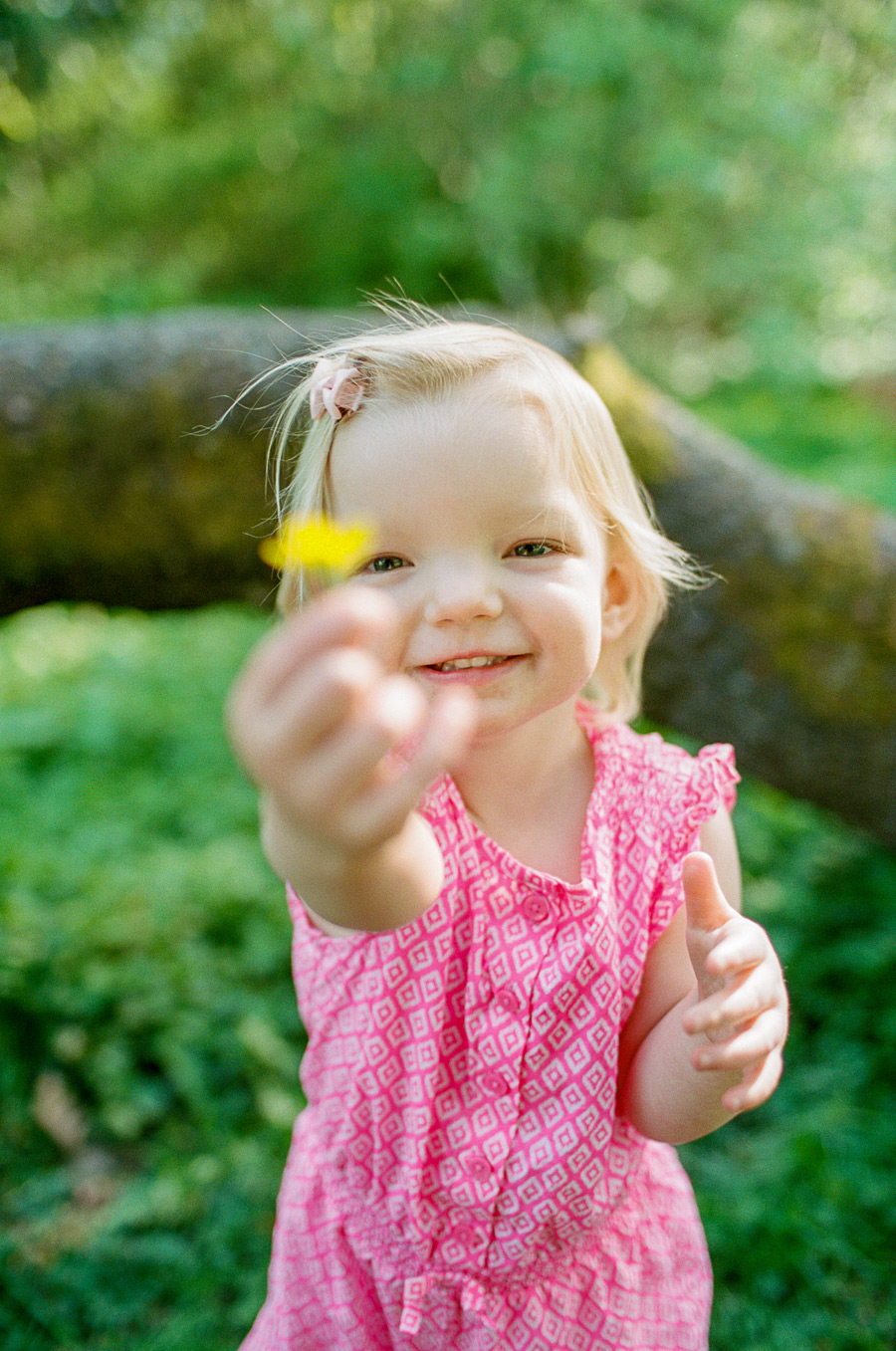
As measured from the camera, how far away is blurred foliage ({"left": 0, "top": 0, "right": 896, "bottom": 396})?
1238 cm

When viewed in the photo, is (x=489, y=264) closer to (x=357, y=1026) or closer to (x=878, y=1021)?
(x=878, y=1021)

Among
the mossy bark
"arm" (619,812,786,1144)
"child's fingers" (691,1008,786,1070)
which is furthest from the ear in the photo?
the mossy bark

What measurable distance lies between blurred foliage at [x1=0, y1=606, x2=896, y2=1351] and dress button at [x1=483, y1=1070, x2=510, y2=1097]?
57.1 inches

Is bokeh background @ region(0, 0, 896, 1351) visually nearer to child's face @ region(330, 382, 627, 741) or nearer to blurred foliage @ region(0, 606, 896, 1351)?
blurred foliage @ region(0, 606, 896, 1351)

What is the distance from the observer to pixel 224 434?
8.04ft

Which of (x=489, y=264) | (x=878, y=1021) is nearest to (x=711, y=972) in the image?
(x=878, y=1021)

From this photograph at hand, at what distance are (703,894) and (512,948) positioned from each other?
29 centimetres

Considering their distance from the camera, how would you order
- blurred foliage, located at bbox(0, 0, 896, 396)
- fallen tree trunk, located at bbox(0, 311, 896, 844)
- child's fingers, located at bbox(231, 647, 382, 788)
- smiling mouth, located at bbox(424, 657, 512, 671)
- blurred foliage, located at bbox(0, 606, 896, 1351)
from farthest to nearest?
blurred foliage, located at bbox(0, 0, 896, 396) → fallen tree trunk, located at bbox(0, 311, 896, 844) → blurred foliage, located at bbox(0, 606, 896, 1351) → smiling mouth, located at bbox(424, 657, 512, 671) → child's fingers, located at bbox(231, 647, 382, 788)

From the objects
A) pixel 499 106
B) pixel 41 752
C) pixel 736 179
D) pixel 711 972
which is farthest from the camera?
pixel 499 106

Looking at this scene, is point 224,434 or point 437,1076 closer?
point 437,1076

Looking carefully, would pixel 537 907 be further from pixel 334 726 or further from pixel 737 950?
pixel 334 726

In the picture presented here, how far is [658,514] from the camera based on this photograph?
99.7 inches

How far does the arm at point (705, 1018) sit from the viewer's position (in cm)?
106

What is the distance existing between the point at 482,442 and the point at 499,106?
16.9m
